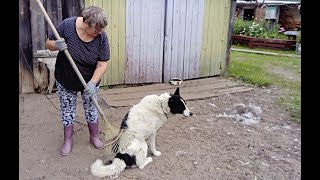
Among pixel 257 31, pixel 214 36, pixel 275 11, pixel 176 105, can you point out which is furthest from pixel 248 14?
pixel 176 105

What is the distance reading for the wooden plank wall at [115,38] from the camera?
615 cm

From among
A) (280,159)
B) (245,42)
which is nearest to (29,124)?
(280,159)

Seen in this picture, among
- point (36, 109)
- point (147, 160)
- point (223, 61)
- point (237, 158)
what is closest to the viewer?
point (147, 160)

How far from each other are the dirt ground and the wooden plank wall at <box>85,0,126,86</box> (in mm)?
1249

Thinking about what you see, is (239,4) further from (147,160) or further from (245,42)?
(147,160)

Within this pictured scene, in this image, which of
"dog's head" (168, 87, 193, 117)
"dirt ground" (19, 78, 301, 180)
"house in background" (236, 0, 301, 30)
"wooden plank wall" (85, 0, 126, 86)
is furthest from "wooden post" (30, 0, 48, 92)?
"house in background" (236, 0, 301, 30)

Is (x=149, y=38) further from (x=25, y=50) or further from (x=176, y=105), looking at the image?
(x=176, y=105)

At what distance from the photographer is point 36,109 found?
16.9 ft

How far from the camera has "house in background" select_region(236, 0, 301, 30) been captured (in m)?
16.5

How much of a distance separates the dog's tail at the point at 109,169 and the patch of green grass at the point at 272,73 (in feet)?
10.5

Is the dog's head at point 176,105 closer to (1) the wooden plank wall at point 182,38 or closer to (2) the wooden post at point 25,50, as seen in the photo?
(2) the wooden post at point 25,50

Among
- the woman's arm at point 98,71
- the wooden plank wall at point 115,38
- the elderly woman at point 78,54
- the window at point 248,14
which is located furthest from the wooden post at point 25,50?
the window at point 248,14
